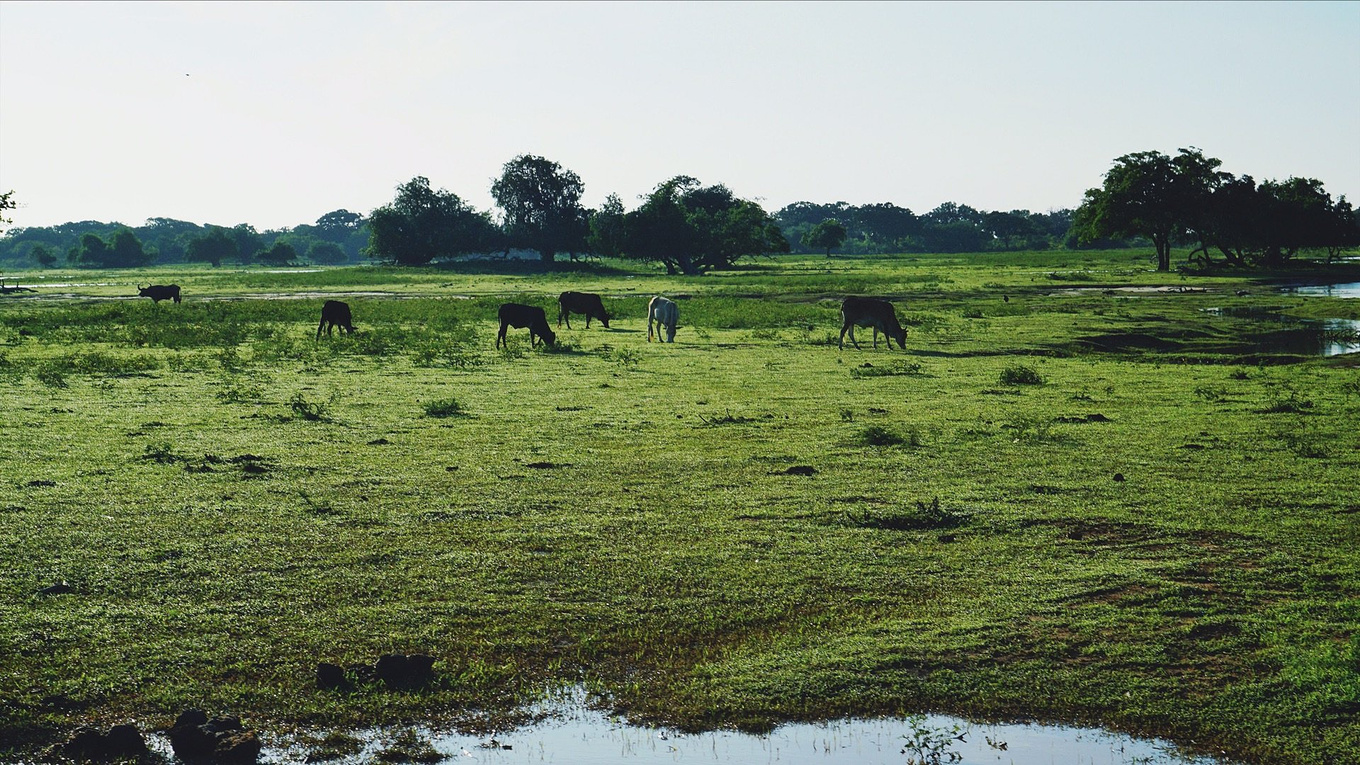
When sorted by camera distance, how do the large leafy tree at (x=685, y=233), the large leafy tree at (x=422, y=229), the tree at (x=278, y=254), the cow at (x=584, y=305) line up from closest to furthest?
the cow at (x=584, y=305), the large leafy tree at (x=685, y=233), the large leafy tree at (x=422, y=229), the tree at (x=278, y=254)

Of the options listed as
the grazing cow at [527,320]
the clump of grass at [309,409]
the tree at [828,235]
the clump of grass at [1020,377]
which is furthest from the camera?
the tree at [828,235]

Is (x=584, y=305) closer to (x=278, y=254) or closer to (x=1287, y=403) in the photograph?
(x=1287, y=403)

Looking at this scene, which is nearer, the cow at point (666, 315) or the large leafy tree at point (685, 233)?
the cow at point (666, 315)

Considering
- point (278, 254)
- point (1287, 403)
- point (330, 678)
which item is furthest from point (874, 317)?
point (278, 254)

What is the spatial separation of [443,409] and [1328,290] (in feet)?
159

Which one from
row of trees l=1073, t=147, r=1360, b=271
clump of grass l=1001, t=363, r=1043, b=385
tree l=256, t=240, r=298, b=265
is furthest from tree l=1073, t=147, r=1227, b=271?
tree l=256, t=240, r=298, b=265

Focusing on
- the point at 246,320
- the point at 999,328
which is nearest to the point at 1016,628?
the point at 999,328

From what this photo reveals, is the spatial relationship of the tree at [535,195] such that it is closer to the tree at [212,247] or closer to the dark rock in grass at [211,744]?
the tree at [212,247]

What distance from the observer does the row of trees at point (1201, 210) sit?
71938 mm

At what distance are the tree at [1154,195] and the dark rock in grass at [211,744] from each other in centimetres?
7274

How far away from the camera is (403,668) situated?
717 centimetres

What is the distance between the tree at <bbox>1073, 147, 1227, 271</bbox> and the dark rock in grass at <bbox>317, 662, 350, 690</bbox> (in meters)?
71.9

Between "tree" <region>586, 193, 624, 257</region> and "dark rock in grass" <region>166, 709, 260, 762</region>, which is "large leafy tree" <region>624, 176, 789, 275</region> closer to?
"tree" <region>586, 193, 624, 257</region>

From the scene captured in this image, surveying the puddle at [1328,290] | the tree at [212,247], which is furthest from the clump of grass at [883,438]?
the tree at [212,247]
